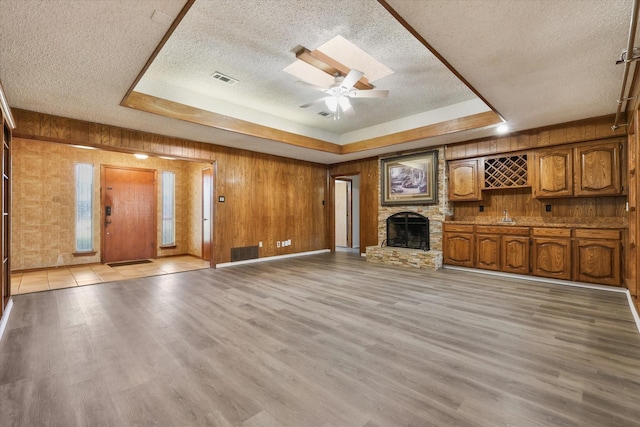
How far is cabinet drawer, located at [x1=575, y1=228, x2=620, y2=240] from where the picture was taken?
4.11 m

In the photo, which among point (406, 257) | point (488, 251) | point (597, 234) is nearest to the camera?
point (597, 234)

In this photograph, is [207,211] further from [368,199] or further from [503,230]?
[503,230]

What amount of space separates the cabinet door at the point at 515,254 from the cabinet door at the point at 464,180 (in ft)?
3.36

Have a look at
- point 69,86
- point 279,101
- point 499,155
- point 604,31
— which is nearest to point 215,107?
point 279,101

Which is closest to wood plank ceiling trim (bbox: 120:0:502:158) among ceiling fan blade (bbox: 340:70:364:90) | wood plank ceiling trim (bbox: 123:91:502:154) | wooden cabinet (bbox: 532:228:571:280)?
wood plank ceiling trim (bbox: 123:91:502:154)

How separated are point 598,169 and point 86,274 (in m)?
8.93

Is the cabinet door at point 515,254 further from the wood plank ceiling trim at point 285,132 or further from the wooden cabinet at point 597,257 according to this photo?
the wood plank ceiling trim at point 285,132

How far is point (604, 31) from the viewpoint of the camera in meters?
2.23

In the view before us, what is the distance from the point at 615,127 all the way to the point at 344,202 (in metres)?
6.77

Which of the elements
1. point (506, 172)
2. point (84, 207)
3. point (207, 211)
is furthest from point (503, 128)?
point (84, 207)

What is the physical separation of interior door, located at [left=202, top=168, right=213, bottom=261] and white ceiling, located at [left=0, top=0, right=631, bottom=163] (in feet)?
5.69

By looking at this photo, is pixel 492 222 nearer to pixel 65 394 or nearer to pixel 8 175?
pixel 65 394

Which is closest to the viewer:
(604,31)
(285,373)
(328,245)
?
(285,373)

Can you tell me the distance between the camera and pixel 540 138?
4867mm
